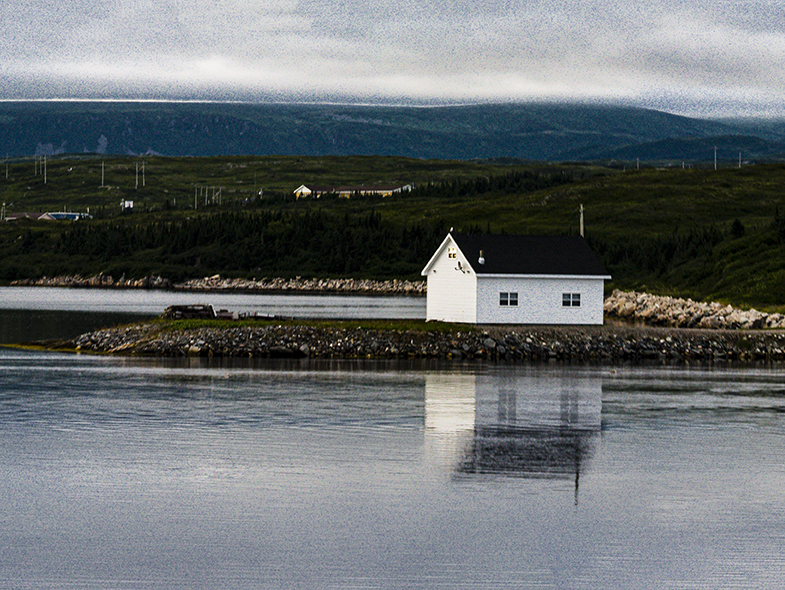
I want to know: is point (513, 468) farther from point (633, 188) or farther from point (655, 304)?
point (633, 188)

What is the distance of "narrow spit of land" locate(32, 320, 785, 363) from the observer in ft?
172

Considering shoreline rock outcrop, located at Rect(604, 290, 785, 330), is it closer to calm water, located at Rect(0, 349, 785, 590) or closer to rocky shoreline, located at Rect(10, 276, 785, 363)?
rocky shoreline, located at Rect(10, 276, 785, 363)

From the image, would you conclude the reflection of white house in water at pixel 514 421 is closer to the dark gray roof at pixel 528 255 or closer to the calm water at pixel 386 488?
the calm water at pixel 386 488

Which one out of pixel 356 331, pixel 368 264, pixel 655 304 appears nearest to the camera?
pixel 356 331

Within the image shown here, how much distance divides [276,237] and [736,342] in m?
121

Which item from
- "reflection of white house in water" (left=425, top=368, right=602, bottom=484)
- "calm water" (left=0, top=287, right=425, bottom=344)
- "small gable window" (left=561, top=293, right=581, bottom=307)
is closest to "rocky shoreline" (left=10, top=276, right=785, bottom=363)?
"small gable window" (left=561, top=293, right=581, bottom=307)

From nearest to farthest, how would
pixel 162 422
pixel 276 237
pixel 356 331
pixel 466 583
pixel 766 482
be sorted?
pixel 466 583
pixel 766 482
pixel 162 422
pixel 356 331
pixel 276 237

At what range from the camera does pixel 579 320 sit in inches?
2185

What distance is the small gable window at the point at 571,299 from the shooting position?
5506 centimetres

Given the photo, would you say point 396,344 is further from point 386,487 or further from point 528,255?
point 386,487

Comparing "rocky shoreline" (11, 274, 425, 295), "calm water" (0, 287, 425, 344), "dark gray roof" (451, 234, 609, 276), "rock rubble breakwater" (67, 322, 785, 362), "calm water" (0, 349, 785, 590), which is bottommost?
"calm water" (0, 349, 785, 590)

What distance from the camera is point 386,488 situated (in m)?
20.7

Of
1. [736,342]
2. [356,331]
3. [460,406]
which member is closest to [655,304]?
[736,342]

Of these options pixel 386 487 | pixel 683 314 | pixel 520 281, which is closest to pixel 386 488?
pixel 386 487
